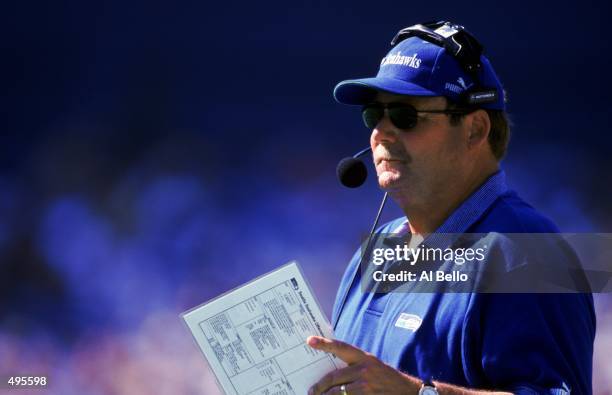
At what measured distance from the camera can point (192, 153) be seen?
12.9 ft

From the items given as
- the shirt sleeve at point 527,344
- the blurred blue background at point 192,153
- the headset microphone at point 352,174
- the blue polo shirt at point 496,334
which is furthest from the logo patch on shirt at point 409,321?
the blurred blue background at point 192,153

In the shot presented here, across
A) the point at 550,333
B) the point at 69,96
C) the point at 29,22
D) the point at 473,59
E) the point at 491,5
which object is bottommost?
the point at 550,333

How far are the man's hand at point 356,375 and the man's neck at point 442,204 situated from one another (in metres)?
0.62

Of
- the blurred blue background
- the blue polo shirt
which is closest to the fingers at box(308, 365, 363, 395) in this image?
the blue polo shirt

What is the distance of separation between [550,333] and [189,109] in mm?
2469

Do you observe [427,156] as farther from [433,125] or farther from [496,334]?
[496,334]

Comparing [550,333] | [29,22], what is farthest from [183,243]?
[550,333]

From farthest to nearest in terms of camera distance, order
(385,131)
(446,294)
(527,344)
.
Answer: (385,131) < (446,294) < (527,344)

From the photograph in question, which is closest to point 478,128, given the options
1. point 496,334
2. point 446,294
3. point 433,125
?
point 433,125

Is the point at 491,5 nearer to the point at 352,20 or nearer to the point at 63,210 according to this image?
the point at 352,20

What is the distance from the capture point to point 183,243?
12.6 feet

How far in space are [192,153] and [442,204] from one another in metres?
1.90

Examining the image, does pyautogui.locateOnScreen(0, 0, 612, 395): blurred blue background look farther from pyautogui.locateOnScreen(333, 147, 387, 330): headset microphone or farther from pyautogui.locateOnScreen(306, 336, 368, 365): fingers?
pyautogui.locateOnScreen(306, 336, 368, 365): fingers

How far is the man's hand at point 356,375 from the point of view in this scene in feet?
5.65
